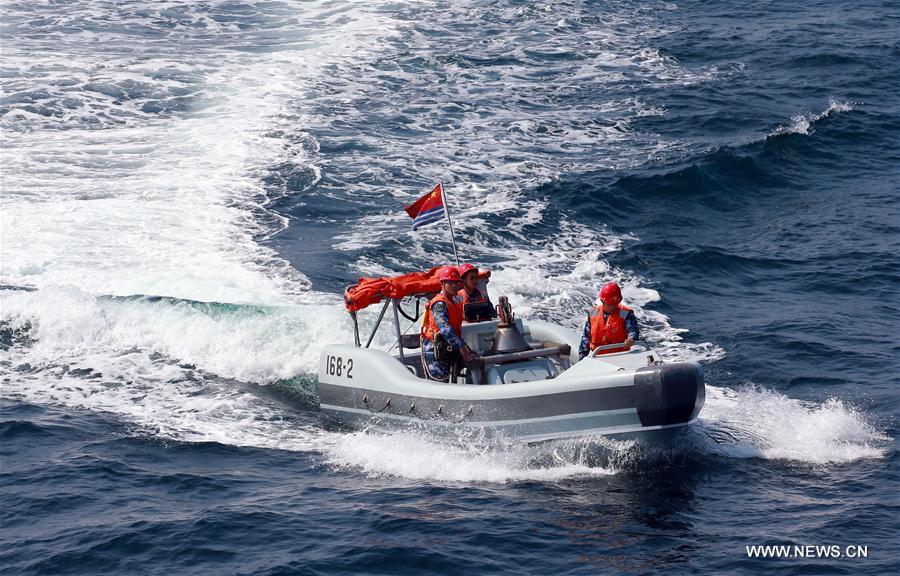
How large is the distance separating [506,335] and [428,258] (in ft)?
18.3

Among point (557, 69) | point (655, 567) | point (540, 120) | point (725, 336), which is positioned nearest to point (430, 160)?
point (540, 120)

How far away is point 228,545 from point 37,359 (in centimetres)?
564

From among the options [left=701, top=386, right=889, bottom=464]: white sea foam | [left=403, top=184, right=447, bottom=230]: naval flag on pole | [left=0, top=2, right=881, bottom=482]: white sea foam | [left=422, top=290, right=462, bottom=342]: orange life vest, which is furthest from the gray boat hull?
[left=403, top=184, right=447, bottom=230]: naval flag on pole

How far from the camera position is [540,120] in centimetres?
2331

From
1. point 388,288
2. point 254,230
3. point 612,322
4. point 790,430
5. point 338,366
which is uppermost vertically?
point 388,288

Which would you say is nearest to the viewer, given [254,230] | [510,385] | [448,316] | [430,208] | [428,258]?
[510,385]

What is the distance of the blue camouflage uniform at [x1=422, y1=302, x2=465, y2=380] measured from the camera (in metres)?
11.8

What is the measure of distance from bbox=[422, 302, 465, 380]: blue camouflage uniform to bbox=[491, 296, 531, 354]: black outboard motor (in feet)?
1.39

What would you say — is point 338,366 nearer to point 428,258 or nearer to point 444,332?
point 444,332

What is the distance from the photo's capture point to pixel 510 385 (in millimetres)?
11023

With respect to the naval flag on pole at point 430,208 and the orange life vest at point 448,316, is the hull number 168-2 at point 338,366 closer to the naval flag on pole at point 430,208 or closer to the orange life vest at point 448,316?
the orange life vest at point 448,316

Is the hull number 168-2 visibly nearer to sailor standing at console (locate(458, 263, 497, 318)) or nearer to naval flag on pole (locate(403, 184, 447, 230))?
sailor standing at console (locate(458, 263, 497, 318))

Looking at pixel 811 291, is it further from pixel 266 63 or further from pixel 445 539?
pixel 266 63

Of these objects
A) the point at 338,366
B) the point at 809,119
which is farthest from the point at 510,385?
the point at 809,119
